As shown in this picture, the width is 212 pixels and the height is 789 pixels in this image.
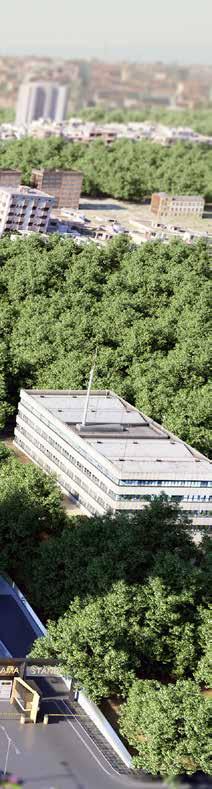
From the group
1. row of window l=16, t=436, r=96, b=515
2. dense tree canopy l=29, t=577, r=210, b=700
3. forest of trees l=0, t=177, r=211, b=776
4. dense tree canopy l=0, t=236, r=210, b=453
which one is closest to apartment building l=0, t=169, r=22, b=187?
dense tree canopy l=0, t=236, r=210, b=453

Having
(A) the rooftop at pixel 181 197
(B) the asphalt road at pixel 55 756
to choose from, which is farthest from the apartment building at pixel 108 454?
(A) the rooftop at pixel 181 197

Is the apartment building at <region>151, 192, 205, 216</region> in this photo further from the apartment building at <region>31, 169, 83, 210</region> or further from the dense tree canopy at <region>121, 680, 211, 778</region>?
the dense tree canopy at <region>121, 680, 211, 778</region>

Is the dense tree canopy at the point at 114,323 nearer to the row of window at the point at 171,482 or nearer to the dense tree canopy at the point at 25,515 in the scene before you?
the row of window at the point at 171,482

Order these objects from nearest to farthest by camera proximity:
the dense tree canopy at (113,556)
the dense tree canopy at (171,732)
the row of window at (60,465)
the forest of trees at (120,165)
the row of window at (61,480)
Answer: the dense tree canopy at (171,732)
the dense tree canopy at (113,556)
the row of window at (60,465)
the row of window at (61,480)
the forest of trees at (120,165)

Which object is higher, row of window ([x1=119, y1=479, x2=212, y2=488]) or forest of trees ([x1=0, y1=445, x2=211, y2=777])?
row of window ([x1=119, y1=479, x2=212, y2=488])

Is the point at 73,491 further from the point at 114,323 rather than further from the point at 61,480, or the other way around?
the point at 114,323

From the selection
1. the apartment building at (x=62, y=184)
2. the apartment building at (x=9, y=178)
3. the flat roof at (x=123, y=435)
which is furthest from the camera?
the apartment building at (x=62, y=184)

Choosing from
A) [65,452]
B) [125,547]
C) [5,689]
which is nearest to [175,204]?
[65,452]
